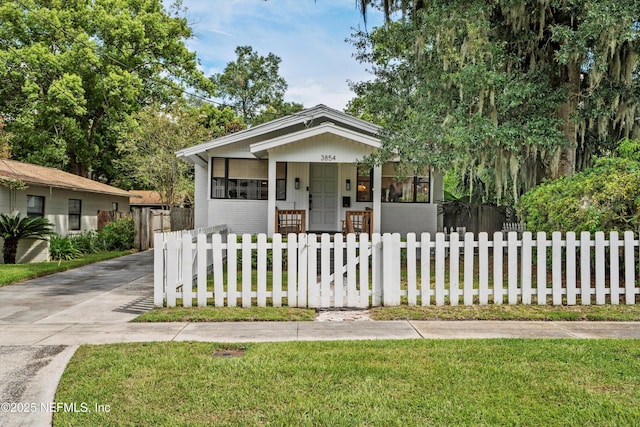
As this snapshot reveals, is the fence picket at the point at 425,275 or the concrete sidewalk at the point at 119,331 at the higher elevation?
the fence picket at the point at 425,275

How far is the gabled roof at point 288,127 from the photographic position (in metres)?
13.2

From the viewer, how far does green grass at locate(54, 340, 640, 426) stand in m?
2.89

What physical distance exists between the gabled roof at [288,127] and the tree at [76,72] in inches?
510

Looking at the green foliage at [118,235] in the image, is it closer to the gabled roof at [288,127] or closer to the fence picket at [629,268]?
the gabled roof at [288,127]

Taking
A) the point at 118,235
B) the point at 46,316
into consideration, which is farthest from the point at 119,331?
the point at 118,235

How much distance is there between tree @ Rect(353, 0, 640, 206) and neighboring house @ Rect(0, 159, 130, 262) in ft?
36.5

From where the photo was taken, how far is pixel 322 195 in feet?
46.6

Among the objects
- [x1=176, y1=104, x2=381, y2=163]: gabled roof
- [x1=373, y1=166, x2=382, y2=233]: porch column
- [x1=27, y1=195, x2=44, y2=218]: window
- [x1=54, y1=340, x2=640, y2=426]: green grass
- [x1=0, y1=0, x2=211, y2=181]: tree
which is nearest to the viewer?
[x1=54, y1=340, x2=640, y2=426]: green grass

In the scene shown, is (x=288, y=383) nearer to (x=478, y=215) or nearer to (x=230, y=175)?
(x=230, y=175)

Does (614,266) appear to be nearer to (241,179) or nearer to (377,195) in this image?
(377,195)

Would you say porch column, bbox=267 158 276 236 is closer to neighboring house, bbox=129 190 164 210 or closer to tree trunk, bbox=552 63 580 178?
tree trunk, bbox=552 63 580 178

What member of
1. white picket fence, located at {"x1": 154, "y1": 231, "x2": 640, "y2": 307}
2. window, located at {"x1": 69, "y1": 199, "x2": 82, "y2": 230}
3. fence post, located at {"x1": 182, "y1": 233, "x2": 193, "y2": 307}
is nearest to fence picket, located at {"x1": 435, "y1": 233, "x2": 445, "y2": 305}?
white picket fence, located at {"x1": 154, "y1": 231, "x2": 640, "y2": 307}

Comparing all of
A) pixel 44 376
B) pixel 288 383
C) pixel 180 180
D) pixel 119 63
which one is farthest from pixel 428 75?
pixel 119 63

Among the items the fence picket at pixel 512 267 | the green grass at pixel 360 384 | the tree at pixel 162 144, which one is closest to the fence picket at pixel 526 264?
the fence picket at pixel 512 267
